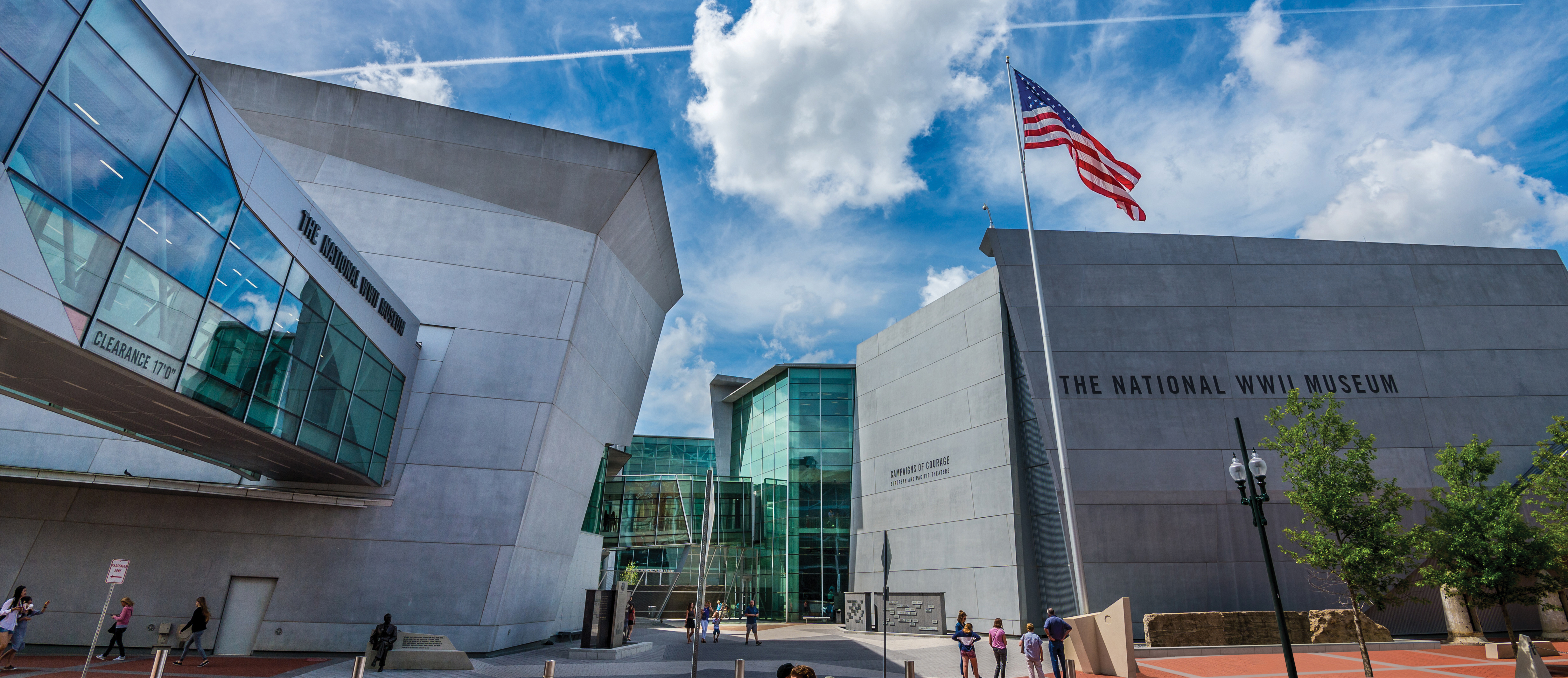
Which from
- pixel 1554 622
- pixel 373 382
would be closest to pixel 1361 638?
pixel 1554 622

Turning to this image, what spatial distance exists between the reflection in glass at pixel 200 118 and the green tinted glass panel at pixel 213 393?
3.65 meters

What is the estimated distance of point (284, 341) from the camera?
13.9 meters

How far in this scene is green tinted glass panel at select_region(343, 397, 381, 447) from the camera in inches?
671

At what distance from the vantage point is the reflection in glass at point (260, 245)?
12188 mm

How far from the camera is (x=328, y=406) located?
15852 millimetres

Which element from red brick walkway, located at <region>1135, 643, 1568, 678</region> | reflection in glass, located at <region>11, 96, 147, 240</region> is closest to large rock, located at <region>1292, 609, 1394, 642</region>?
red brick walkway, located at <region>1135, 643, 1568, 678</region>

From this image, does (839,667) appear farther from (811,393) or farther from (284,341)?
(811,393)

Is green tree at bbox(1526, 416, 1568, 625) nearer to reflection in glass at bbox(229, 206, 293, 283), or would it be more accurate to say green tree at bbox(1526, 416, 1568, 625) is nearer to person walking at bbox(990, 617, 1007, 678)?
person walking at bbox(990, 617, 1007, 678)

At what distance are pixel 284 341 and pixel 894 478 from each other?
25617mm

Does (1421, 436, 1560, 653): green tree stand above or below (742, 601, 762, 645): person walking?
above

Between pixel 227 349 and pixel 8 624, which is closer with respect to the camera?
pixel 227 349

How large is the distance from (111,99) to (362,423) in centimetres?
1046

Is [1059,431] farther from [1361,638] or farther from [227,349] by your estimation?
[227,349]

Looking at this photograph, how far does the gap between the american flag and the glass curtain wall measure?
2218 cm
